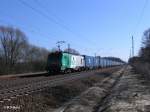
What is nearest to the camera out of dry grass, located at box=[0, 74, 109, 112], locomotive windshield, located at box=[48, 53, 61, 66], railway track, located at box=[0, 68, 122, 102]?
dry grass, located at box=[0, 74, 109, 112]

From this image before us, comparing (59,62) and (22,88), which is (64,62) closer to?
(59,62)

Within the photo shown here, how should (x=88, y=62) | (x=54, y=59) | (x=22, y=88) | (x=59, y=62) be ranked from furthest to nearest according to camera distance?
(x=88, y=62), (x=54, y=59), (x=59, y=62), (x=22, y=88)

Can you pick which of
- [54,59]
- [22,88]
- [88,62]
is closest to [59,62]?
[54,59]

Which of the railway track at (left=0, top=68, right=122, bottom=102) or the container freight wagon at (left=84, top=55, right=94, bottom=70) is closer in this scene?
the railway track at (left=0, top=68, right=122, bottom=102)

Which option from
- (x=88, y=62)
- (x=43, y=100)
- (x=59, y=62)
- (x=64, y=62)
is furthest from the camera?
(x=88, y=62)

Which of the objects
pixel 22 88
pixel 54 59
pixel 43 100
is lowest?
pixel 43 100

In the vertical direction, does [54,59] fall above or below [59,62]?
above

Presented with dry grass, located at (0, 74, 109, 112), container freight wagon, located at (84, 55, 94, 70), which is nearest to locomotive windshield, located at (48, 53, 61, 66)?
container freight wagon, located at (84, 55, 94, 70)

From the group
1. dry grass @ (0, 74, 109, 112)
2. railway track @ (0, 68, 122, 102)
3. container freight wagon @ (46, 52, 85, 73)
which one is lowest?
dry grass @ (0, 74, 109, 112)

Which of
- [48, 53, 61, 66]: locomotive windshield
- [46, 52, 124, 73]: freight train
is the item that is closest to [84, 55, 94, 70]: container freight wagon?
[46, 52, 124, 73]: freight train

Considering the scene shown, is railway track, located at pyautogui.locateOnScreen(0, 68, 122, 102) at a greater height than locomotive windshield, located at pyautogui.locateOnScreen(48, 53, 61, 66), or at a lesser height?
lesser

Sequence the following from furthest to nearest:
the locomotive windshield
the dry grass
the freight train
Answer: the freight train
the locomotive windshield
the dry grass

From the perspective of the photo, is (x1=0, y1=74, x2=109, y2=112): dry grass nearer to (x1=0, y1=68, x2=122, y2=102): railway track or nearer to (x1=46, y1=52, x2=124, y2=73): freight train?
(x1=0, y1=68, x2=122, y2=102): railway track

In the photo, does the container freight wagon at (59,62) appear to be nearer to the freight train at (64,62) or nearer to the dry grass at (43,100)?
the freight train at (64,62)
